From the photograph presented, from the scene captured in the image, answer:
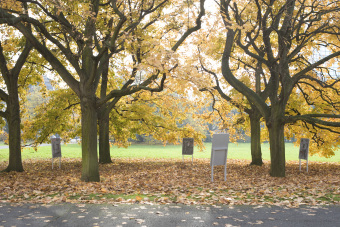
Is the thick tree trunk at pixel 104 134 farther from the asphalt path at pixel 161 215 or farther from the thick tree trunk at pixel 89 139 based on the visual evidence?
the asphalt path at pixel 161 215

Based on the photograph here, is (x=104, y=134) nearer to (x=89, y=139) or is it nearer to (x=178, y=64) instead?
(x=89, y=139)

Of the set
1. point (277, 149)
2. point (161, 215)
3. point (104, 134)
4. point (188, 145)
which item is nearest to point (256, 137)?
point (188, 145)

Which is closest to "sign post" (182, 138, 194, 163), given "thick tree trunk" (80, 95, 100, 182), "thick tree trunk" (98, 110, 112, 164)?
"thick tree trunk" (98, 110, 112, 164)

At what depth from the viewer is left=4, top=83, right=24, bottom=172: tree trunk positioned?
1479 cm

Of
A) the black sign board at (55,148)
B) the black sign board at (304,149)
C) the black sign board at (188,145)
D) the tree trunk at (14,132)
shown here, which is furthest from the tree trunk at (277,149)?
the tree trunk at (14,132)

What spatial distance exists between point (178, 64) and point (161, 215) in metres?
5.14

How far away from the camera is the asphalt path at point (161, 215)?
5.56 m

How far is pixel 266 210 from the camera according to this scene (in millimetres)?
6570

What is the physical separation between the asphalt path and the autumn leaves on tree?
402cm

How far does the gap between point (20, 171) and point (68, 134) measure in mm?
5955

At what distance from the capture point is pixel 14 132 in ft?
48.5

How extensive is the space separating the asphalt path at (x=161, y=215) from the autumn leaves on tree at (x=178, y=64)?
13.2 ft

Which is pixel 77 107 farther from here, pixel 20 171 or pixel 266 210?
pixel 266 210

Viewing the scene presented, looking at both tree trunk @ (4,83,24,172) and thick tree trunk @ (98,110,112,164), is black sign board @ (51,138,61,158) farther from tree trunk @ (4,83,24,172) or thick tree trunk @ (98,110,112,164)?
thick tree trunk @ (98,110,112,164)
